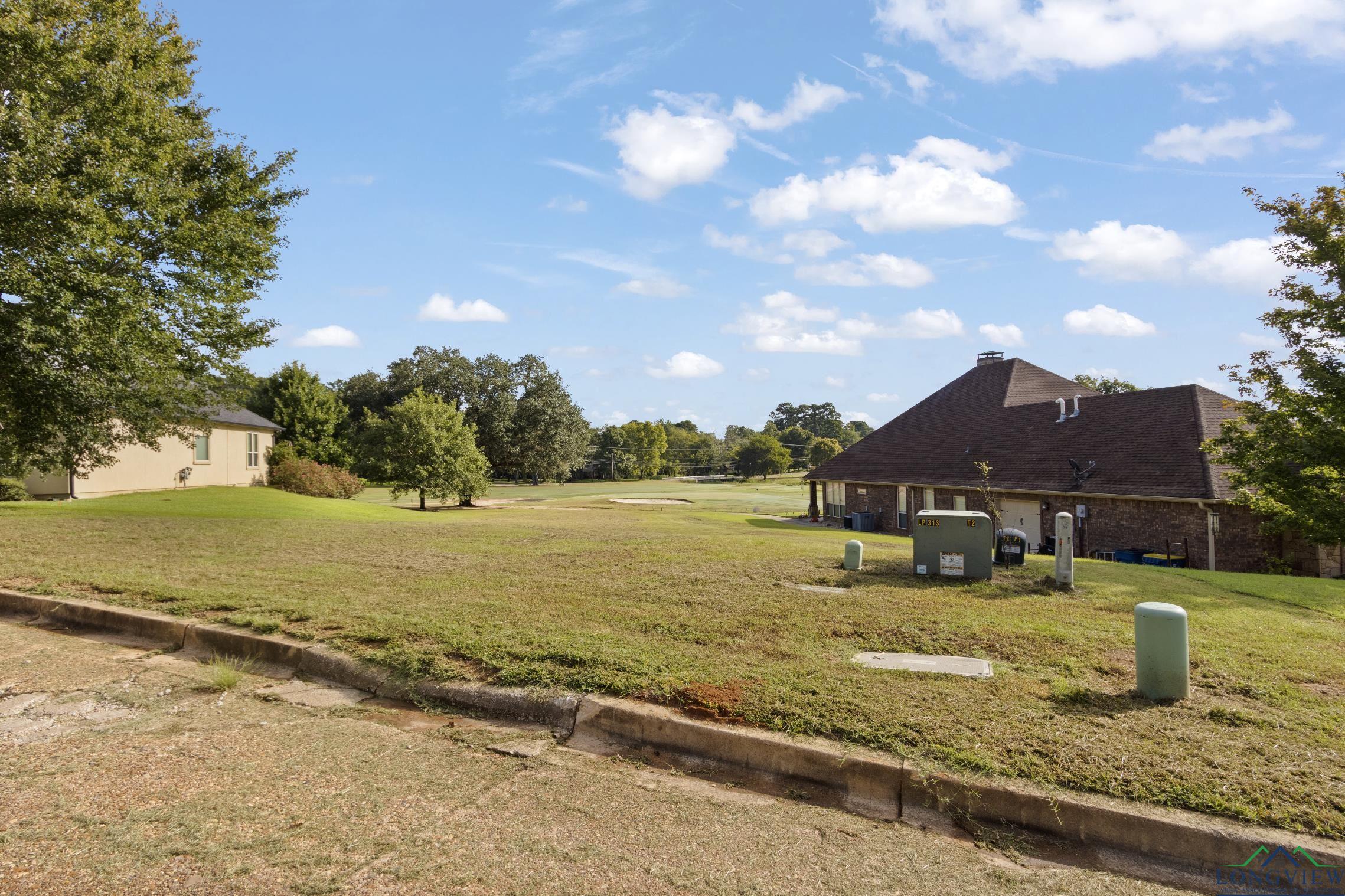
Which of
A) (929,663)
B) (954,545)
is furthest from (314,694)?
(954,545)

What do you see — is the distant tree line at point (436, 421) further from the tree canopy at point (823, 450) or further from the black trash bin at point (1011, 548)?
the tree canopy at point (823, 450)

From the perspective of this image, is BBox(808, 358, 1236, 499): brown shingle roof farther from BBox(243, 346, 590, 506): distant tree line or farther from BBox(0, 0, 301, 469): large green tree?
BBox(0, 0, 301, 469): large green tree

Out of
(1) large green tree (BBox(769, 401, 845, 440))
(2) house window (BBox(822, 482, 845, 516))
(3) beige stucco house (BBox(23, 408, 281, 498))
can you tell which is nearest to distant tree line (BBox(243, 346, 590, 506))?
(3) beige stucco house (BBox(23, 408, 281, 498))

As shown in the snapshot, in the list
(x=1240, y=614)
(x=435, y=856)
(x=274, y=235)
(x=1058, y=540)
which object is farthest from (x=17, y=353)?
(x=1240, y=614)

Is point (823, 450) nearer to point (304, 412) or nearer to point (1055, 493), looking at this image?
point (304, 412)

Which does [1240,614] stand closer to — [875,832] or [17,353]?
[875,832]

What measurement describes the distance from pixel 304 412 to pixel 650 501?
99.9ft

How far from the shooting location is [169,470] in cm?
3384

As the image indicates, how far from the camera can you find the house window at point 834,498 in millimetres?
37438

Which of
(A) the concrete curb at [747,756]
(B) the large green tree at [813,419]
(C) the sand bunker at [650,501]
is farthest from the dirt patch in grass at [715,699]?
(B) the large green tree at [813,419]

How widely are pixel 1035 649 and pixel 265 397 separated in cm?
6816

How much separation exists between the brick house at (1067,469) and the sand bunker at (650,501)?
12993 mm

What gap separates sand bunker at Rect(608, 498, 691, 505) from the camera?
48.2 m

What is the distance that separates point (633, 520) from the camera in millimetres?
26250
